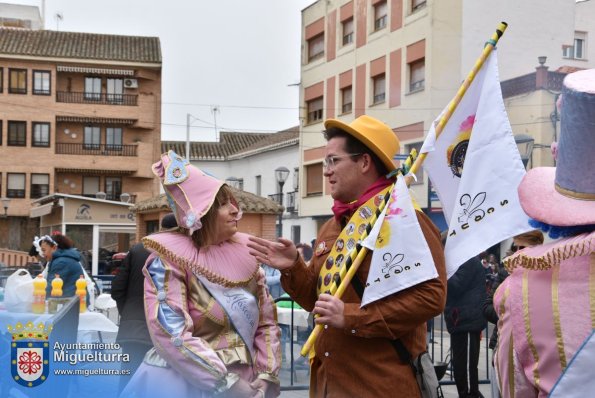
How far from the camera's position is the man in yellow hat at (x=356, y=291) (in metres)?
3.09

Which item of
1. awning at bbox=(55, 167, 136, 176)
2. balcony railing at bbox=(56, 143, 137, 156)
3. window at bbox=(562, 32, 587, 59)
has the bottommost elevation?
awning at bbox=(55, 167, 136, 176)

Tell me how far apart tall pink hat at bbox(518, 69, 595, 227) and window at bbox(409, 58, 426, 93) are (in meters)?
27.2

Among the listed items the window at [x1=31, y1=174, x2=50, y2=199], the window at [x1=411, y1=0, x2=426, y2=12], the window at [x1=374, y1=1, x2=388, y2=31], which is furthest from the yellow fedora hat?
the window at [x1=31, y1=174, x2=50, y2=199]

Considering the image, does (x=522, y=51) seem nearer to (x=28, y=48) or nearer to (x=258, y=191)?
(x=258, y=191)

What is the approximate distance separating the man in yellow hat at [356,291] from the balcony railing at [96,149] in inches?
1970

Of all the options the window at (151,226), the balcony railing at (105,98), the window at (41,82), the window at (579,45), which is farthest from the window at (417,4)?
the window at (41,82)

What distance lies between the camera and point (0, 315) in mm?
6027

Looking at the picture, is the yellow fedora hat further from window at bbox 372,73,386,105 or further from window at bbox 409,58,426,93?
window at bbox 372,73,386,105

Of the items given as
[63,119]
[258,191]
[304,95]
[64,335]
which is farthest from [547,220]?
[63,119]

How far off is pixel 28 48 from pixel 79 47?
311 centimetres

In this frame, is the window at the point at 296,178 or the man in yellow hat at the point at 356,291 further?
the window at the point at 296,178

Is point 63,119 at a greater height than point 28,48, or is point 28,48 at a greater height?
point 28,48

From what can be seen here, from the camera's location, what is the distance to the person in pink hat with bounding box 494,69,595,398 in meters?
2.21

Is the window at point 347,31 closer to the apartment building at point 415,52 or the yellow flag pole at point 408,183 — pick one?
the apartment building at point 415,52
